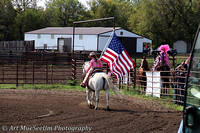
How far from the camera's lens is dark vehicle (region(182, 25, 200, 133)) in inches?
141

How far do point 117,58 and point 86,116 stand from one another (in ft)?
15.8

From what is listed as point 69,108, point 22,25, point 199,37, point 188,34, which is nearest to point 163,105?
point 69,108

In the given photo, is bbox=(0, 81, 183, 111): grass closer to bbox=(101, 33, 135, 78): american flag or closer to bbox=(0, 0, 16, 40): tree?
bbox=(101, 33, 135, 78): american flag

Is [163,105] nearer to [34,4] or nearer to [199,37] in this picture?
[199,37]

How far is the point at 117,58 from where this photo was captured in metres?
13.7

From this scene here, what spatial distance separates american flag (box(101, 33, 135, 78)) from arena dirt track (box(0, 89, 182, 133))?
5.96 feet

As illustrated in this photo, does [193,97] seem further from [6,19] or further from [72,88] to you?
[6,19]

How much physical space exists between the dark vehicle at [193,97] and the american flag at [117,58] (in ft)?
31.6

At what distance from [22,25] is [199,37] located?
204 feet

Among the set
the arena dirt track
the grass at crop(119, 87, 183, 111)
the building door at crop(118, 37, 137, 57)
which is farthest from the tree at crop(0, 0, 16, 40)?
the arena dirt track

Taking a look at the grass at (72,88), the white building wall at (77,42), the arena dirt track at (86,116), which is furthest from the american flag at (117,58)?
the white building wall at (77,42)

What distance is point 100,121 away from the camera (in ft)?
28.8

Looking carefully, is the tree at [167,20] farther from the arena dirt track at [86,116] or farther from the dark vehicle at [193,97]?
the dark vehicle at [193,97]

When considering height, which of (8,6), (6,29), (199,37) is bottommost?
(199,37)
